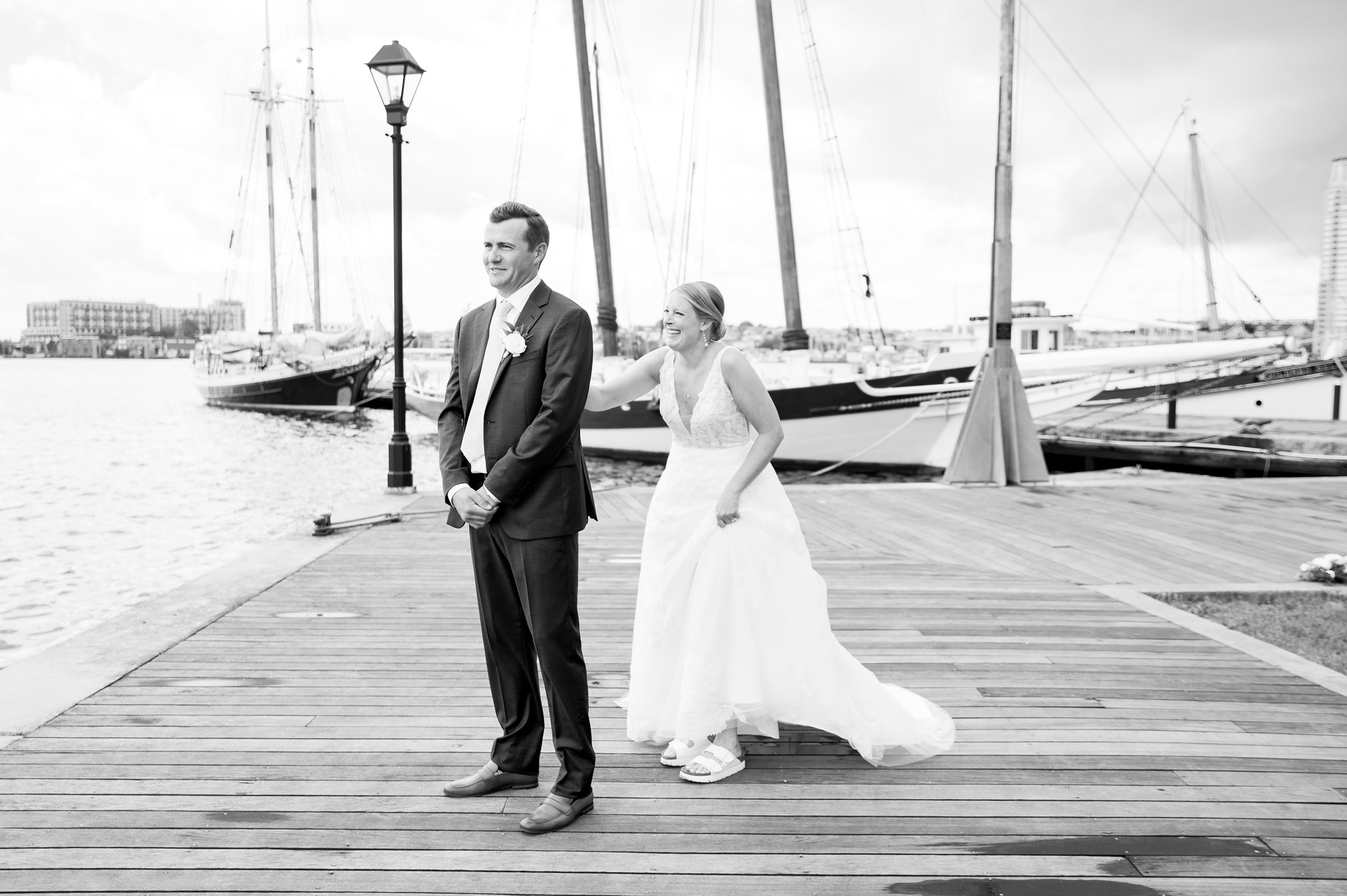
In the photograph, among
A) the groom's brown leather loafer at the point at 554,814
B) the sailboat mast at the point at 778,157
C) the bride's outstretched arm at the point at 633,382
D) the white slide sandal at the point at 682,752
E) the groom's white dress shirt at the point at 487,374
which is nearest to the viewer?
the groom's brown leather loafer at the point at 554,814

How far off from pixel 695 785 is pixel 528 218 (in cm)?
191

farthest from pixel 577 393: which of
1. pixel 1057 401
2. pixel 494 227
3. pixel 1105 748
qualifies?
pixel 1057 401

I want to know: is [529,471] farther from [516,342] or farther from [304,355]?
[304,355]

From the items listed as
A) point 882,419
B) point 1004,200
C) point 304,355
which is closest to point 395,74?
point 1004,200

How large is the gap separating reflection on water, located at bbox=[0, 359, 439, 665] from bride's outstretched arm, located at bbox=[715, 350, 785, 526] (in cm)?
617

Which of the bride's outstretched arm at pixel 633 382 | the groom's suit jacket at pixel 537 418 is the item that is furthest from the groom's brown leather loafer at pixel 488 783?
the bride's outstretched arm at pixel 633 382

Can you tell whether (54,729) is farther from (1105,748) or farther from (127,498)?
(127,498)

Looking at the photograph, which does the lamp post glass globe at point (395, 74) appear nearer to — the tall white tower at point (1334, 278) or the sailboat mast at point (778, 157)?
the sailboat mast at point (778, 157)

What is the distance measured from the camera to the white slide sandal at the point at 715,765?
10.8ft

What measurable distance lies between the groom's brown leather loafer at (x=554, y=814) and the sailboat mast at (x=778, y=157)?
19.0 metres

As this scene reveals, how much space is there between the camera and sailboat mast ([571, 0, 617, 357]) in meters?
25.4

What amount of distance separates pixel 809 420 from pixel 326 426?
3074cm

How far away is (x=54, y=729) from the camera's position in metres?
3.71

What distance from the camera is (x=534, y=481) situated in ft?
9.76
